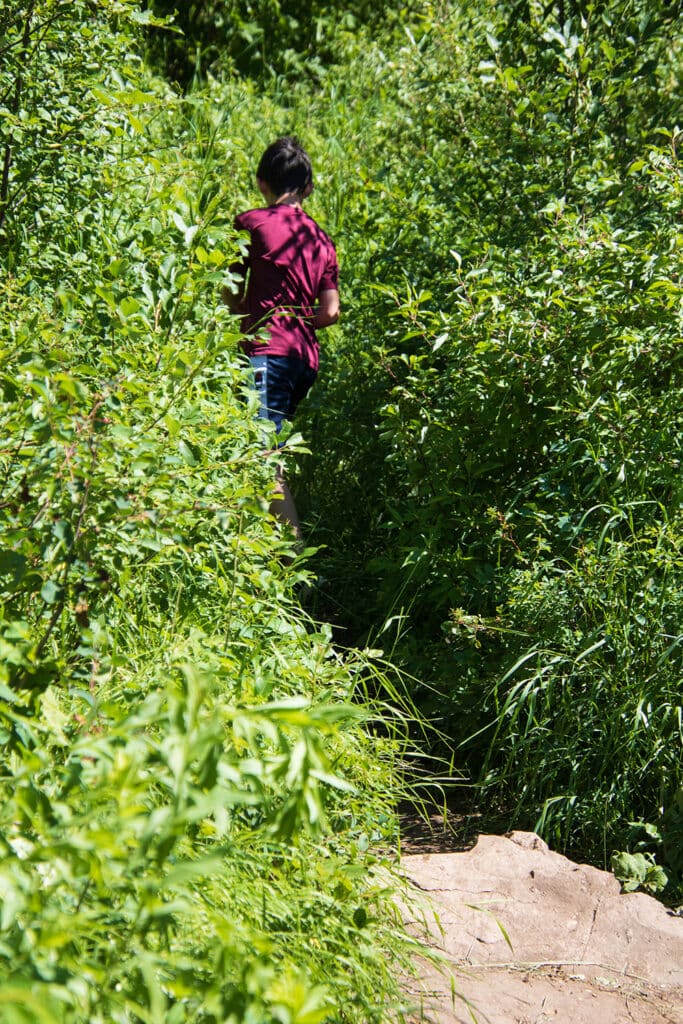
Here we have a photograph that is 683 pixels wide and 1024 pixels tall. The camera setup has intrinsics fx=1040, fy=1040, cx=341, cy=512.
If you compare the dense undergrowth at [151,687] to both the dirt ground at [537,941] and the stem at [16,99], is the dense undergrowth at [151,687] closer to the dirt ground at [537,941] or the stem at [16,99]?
the stem at [16,99]

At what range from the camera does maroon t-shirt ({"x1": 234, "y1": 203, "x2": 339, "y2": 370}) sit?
14.6 ft

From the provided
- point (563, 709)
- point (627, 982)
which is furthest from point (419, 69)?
point (627, 982)

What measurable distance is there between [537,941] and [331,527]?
249 cm

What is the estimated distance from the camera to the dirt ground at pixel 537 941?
8.28 ft

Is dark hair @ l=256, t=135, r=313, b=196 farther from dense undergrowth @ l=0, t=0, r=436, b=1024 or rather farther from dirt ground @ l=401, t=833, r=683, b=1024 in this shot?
dirt ground @ l=401, t=833, r=683, b=1024

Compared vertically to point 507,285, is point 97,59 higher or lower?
higher

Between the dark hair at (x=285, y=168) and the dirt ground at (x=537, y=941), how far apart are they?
9.59ft

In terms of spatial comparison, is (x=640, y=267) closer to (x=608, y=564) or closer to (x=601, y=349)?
(x=601, y=349)

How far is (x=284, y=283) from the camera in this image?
4492 millimetres

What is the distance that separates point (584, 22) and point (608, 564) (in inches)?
103

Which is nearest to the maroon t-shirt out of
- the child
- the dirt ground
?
the child

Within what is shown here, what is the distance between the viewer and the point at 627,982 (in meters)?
2.71

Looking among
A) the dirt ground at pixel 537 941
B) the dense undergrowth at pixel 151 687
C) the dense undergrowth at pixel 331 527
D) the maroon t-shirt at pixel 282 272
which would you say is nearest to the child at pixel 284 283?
the maroon t-shirt at pixel 282 272

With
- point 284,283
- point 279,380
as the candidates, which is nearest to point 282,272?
point 284,283
